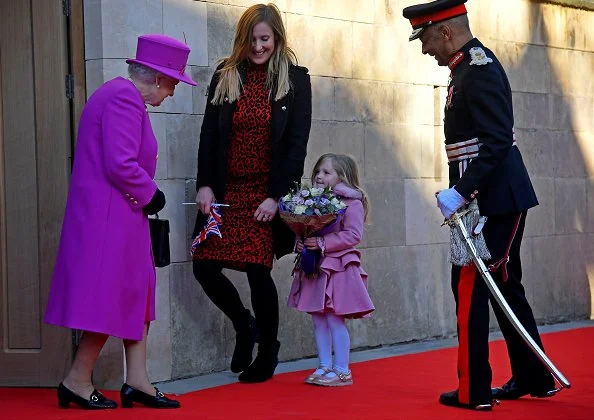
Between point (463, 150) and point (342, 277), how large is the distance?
4.14 feet

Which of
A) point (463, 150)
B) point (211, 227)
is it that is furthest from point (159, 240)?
point (463, 150)

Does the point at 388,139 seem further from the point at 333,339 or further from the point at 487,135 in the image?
the point at 487,135

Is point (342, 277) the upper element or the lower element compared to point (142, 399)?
upper

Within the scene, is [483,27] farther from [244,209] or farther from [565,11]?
[244,209]

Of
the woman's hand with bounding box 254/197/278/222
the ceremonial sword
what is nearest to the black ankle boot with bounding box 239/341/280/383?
the woman's hand with bounding box 254/197/278/222

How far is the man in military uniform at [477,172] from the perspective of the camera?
6.18m

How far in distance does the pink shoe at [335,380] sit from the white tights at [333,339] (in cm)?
3

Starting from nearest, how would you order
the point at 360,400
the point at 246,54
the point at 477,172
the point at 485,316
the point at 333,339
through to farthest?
1. the point at 477,172
2. the point at 485,316
3. the point at 360,400
4. the point at 333,339
5. the point at 246,54

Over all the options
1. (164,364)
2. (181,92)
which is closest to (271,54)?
(181,92)

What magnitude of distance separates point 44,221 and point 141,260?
1124 mm

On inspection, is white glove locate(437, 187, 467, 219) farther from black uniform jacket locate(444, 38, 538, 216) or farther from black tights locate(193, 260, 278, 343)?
black tights locate(193, 260, 278, 343)

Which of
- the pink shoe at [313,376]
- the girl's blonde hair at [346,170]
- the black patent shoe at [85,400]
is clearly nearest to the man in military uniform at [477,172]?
the pink shoe at [313,376]

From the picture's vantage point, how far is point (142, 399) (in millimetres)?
6324

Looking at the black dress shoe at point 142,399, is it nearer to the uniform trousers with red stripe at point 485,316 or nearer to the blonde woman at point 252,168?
the blonde woman at point 252,168
